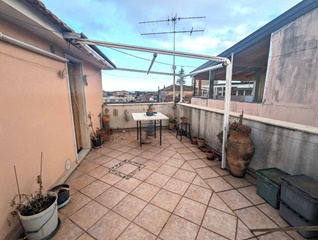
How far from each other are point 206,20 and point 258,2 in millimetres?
2089

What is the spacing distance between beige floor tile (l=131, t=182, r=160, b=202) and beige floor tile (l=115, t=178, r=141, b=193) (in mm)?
91

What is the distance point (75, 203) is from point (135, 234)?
3.68 ft

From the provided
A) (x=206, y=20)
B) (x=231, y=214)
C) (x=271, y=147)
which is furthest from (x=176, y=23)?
(x=231, y=214)

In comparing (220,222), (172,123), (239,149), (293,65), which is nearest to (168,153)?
(239,149)

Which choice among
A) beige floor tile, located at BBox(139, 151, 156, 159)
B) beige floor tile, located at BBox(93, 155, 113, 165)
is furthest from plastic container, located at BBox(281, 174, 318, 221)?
beige floor tile, located at BBox(93, 155, 113, 165)

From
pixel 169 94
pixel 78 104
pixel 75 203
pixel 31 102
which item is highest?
pixel 169 94

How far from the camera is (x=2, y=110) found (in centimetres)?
144

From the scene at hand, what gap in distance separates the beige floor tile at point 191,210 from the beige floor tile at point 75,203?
1408mm

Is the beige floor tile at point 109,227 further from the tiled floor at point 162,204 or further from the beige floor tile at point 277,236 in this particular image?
the beige floor tile at point 277,236

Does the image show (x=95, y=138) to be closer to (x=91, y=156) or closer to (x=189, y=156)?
(x=91, y=156)

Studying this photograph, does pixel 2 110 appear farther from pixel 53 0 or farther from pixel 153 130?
pixel 153 130

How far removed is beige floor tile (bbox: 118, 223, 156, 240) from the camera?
4.99ft

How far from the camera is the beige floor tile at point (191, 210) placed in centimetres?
178

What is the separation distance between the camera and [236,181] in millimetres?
2578
